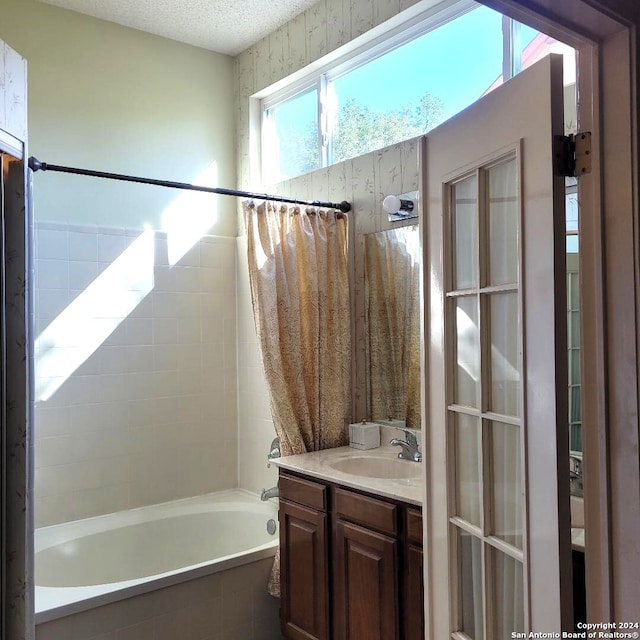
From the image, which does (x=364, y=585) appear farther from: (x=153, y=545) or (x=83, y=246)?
(x=83, y=246)

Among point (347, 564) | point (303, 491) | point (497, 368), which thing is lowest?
point (347, 564)

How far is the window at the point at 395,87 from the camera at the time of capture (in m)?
2.59

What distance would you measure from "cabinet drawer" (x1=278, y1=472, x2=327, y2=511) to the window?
166cm

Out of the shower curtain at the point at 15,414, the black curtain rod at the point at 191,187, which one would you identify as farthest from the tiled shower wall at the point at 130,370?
the shower curtain at the point at 15,414

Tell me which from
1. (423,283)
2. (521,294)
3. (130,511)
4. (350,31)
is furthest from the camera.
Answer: (130,511)

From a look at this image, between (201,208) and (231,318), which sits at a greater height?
(201,208)

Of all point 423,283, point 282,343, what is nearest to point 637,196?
point 423,283

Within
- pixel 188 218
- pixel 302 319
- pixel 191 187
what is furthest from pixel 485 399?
pixel 188 218

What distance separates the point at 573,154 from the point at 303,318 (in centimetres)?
192

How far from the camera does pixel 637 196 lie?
1.17 meters

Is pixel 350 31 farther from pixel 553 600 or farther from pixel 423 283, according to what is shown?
pixel 553 600

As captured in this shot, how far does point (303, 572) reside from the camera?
2.71 metres

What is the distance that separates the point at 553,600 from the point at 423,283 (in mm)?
859

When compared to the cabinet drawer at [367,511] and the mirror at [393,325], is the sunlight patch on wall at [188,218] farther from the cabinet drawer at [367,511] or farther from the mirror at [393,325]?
the cabinet drawer at [367,511]
